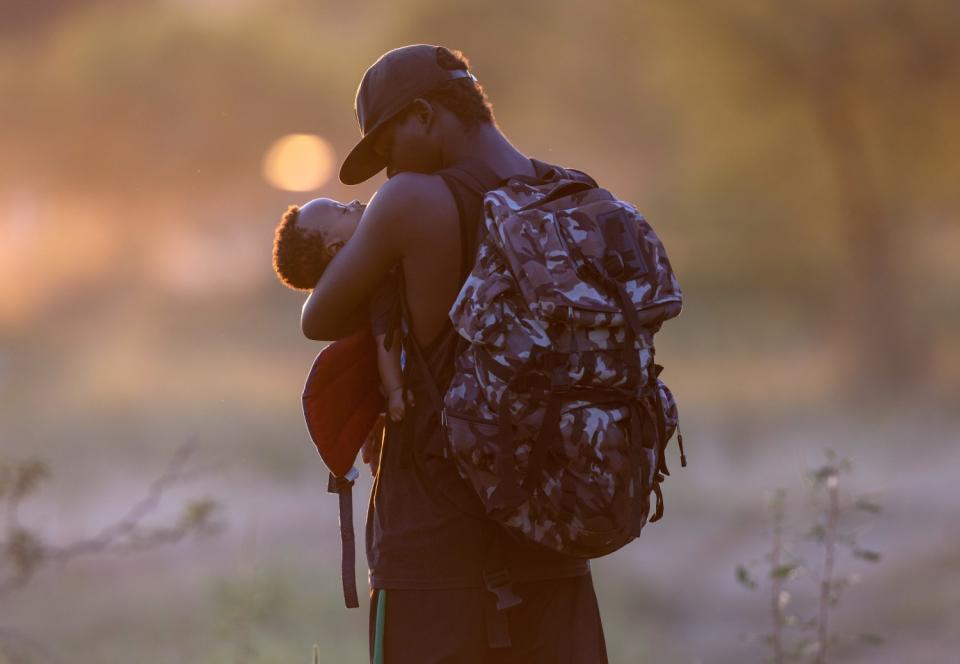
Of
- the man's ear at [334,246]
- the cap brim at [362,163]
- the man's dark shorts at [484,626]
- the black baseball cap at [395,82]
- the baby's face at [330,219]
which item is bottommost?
the man's dark shorts at [484,626]

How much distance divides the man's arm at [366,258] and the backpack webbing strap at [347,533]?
28 cm

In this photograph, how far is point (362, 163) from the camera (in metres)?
2.24

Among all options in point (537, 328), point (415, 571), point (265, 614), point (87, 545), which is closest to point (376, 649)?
point (415, 571)

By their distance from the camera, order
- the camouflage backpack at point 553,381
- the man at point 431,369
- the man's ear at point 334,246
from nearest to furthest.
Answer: the camouflage backpack at point 553,381, the man at point 431,369, the man's ear at point 334,246

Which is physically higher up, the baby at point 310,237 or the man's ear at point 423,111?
the man's ear at point 423,111

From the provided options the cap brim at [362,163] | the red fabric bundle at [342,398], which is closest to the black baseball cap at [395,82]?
the cap brim at [362,163]

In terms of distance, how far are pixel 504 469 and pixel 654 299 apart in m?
0.39

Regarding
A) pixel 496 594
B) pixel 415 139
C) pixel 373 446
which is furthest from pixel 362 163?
A: pixel 496 594

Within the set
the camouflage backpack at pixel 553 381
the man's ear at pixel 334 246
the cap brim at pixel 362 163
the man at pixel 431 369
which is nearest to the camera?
the camouflage backpack at pixel 553 381

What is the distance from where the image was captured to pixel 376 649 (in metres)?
2.17

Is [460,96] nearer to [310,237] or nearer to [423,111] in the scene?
[423,111]

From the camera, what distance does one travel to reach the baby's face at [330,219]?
2.35m

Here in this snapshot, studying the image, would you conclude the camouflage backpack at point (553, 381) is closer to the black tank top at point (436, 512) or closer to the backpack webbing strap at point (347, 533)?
the black tank top at point (436, 512)

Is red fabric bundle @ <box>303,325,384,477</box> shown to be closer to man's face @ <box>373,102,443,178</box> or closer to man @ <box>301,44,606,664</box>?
man @ <box>301,44,606,664</box>
